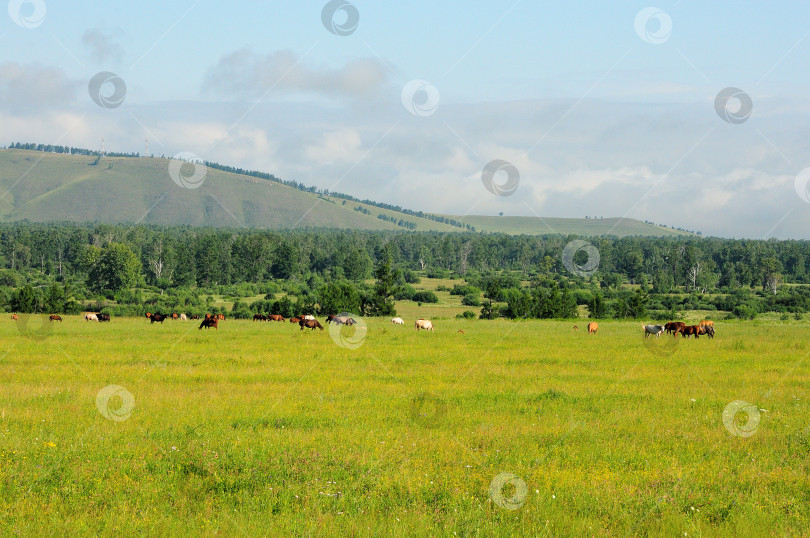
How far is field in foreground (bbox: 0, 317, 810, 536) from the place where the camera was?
30.5 ft

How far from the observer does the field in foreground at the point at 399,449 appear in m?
9.28

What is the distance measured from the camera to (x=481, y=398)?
1853cm

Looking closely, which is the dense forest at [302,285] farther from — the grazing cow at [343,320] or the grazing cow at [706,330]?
the grazing cow at [706,330]

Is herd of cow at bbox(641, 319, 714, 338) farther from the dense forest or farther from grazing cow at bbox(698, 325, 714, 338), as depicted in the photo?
the dense forest

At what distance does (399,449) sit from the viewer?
41.4 feet

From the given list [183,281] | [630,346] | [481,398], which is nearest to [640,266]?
Result: [183,281]

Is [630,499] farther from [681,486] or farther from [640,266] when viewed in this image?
[640,266]

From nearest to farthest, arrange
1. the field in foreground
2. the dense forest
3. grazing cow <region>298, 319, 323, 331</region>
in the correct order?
the field in foreground → grazing cow <region>298, 319, 323, 331</region> → the dense forest

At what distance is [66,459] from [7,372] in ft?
44.1

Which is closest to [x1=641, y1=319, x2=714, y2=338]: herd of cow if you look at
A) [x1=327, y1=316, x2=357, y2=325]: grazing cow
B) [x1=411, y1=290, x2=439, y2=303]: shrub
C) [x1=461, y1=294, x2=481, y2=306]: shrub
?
[x1=327, y1=316, x2=357, y2=325]: grazing cow

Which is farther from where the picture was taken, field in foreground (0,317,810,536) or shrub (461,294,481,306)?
shrub (461,294,481,306)

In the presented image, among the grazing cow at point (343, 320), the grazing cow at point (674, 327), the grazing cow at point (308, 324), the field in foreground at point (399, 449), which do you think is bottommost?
the field in foreground at point (399, 449)

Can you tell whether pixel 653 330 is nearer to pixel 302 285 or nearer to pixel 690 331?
pixel 690 331

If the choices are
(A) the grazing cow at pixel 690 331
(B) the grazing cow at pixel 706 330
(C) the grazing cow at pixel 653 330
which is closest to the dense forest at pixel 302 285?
(B) the grazing cow at pixel 706 330
